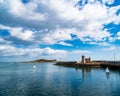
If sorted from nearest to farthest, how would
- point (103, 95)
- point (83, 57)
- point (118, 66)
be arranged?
point (103, 95), point (118, 66), point (83, 57)

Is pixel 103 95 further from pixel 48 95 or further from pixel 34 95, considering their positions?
pixel 34 95

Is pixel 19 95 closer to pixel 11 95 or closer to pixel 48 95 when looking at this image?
pixel 11 95

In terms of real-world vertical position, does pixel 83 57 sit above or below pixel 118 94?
above

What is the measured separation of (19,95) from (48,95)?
6.40m

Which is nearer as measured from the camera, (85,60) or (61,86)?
(61,86)

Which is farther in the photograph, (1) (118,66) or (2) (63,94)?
(1) (118,66)

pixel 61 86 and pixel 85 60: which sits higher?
pixel 85 60

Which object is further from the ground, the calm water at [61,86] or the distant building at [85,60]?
the distant building at [85,60]

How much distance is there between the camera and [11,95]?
40656 millimetres

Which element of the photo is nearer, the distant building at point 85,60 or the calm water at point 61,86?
the calm water at point 61,86

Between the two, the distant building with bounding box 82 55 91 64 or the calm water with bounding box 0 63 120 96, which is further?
the distant building with bounding box 82 55 91 64

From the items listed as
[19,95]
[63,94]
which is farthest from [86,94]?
[19,95]

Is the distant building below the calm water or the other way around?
the other way around

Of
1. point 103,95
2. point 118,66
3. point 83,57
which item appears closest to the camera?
point 103,95
